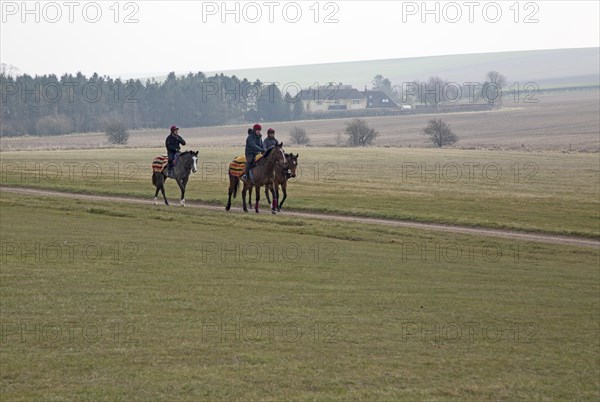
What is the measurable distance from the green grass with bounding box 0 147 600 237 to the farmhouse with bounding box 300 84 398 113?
8801 centimetres

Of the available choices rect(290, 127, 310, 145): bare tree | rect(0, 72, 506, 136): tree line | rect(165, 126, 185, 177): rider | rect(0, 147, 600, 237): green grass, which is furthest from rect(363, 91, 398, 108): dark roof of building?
rect(165, 126, 185, 177): rider

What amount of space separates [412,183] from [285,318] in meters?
35.3

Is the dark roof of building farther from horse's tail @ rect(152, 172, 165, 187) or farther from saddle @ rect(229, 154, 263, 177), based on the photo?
saddle @ rect(229, 154, 263, 177)

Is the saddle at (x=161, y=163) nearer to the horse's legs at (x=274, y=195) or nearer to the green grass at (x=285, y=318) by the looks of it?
the horse's legs at (x=274, y=195)

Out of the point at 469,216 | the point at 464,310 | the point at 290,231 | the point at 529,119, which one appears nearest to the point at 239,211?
the point at 290,231

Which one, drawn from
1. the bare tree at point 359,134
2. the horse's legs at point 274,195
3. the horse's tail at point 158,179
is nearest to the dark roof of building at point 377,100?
the bare tree at point 359,134

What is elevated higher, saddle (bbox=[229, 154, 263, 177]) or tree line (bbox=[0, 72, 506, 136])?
tree line (bbox=[0, 72, 506, 136])

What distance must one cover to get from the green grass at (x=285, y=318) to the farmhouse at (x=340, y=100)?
134476 mm

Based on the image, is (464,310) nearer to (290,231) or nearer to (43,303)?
(43,303)

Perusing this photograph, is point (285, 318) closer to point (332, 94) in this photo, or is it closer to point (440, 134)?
point (440, 134)

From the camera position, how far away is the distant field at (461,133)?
99125 mm

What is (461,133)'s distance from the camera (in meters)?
119

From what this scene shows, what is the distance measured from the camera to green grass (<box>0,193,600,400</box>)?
1132 centimetres

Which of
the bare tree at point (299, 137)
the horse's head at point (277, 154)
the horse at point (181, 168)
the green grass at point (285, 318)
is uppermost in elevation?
the bare tree at point (299, 137)
